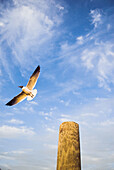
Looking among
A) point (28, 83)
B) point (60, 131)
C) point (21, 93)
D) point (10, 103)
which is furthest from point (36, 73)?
point (60, 131)

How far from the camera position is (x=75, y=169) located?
2902 millimetres

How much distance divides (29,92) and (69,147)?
10.9 metres

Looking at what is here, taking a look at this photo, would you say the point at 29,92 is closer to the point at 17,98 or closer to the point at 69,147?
the point at 17,98

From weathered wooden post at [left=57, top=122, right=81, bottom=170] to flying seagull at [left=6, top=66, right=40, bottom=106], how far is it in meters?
10.3

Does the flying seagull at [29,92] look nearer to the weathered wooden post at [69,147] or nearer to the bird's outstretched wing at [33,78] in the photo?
the bird's outstretched wing at [33,78]

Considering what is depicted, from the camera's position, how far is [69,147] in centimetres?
311

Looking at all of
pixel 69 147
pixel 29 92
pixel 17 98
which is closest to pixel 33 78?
pixel 29 92

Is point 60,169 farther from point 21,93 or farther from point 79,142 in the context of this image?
point 21,93

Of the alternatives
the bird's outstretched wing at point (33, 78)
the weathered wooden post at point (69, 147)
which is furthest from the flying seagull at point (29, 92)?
the weathered wooden post at point (69, 147)

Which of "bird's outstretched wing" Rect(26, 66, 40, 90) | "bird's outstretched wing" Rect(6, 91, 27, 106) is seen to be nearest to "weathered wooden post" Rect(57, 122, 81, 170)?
"bird's outstretched wing" Rect(26, 66, 40, 90)

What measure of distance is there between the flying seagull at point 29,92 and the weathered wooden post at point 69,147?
10.3 m

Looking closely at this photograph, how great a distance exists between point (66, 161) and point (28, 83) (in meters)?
10.9

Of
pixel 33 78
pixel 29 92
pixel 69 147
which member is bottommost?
pixel 69 147

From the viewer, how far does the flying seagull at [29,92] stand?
43.8ft
